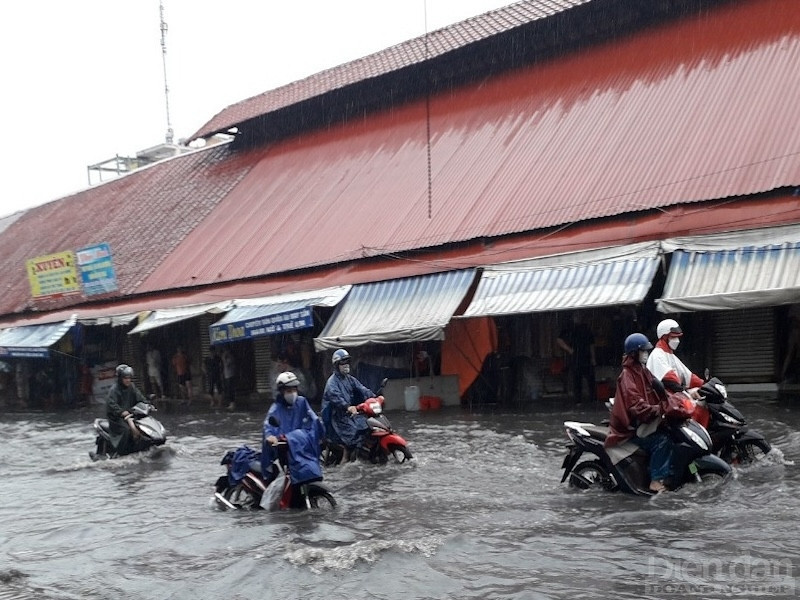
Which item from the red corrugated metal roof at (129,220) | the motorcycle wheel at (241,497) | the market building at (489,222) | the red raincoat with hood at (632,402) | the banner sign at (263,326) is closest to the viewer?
the red raincoat with hood at (632,402)

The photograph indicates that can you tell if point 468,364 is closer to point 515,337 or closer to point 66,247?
point 515,337

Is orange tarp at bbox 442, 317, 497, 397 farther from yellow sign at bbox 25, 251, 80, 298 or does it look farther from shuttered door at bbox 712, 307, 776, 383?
yellow sign at bbox 25, 251, 80, 298

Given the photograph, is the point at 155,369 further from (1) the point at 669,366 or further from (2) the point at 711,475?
(2) the point at 711,475

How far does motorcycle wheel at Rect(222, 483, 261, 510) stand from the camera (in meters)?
9.60

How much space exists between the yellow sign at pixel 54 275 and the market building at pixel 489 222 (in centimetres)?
7

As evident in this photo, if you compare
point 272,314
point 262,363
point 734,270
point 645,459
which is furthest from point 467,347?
point 645,459

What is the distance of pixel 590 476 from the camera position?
9180 mm

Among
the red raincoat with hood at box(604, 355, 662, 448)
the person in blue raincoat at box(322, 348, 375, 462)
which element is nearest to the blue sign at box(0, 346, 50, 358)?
the person in blue raincoat at box(322, 348, 375, 462)

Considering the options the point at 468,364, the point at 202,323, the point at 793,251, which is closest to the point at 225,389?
the point at 202,323

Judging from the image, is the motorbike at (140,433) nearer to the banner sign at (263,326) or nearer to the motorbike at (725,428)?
the banner sign at (263,326)

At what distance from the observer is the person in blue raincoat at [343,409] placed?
38.1 ft

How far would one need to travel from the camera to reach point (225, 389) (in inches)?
910

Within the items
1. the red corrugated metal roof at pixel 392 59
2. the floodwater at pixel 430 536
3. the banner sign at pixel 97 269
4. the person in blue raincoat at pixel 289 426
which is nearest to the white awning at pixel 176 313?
the banner sign at pixel 97 269

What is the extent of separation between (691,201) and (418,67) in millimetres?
10686
